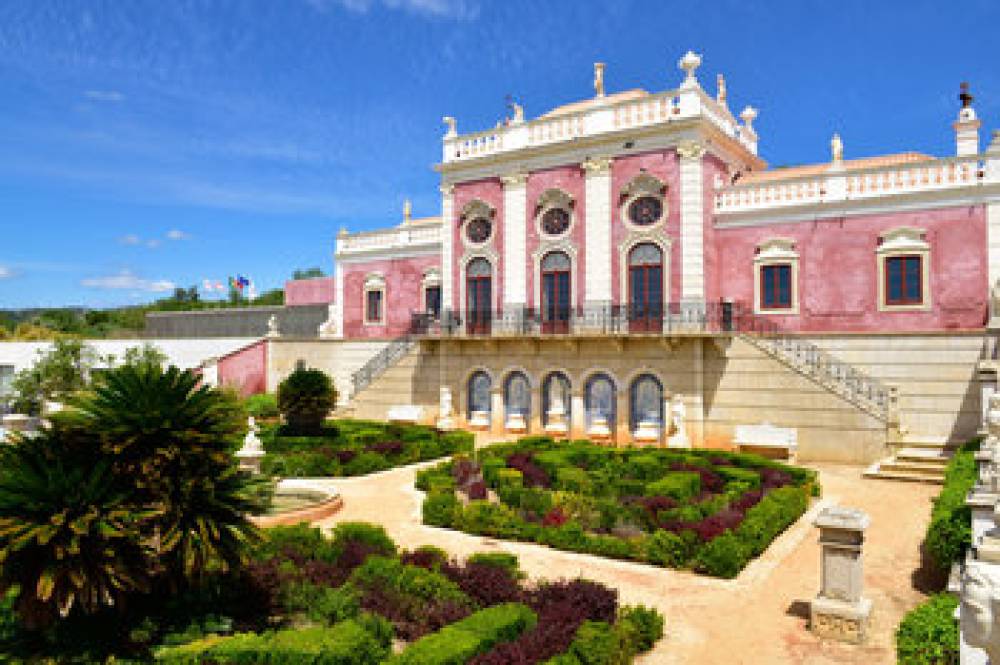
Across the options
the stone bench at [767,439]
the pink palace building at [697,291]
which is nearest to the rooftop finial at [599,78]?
the pink palace building at [697,291]

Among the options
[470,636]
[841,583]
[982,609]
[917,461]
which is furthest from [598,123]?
[982,609]

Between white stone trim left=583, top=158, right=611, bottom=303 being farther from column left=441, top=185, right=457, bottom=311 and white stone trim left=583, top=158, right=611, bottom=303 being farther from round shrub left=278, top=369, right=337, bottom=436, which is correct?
round shrub left=278, top=369, right=337, bottom=436

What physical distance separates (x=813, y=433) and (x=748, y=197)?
25.9ft

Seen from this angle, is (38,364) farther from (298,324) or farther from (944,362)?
(944,362)

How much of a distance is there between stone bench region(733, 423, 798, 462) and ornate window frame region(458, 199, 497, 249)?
11.8 metres

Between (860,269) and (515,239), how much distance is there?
1160 centimetres

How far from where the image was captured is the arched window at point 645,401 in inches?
900

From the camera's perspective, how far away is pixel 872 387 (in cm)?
1992

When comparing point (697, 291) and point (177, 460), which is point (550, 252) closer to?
point (697, 291)

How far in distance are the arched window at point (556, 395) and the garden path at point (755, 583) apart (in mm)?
9881

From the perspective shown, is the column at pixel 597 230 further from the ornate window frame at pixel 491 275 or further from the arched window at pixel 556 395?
the ornate window frame at pixel 491 275

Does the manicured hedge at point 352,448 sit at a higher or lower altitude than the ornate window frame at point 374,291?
lower

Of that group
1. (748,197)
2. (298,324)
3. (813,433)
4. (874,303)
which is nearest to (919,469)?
(813,433)

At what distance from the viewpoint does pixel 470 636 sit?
23.9 feet
